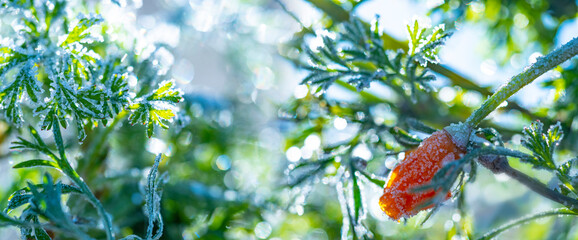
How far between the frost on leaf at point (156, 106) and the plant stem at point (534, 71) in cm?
28

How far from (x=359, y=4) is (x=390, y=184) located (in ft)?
1.08

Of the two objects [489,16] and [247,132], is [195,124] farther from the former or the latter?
[489,16]

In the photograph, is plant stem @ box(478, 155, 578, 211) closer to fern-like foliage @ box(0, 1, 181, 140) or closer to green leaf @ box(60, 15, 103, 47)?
fern-like foliage @ box(0, 1, 181, 140)

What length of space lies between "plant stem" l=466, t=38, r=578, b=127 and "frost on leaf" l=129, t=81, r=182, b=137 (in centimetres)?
28

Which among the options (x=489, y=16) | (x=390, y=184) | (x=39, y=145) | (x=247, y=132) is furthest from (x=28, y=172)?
(x=489, y=16)

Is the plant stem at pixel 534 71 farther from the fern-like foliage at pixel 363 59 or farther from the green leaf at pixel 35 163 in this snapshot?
the green leaf at pixel 35 163

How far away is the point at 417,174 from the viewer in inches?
15.5

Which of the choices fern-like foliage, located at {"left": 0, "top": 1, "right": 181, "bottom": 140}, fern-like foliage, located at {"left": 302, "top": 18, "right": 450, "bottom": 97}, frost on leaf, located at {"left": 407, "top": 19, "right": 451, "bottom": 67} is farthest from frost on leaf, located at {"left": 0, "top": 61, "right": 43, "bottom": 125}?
frost on leaf, located at {"left": 407, "top": 19, "right": 451, "bottom": 67}

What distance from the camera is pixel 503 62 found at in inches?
38.3

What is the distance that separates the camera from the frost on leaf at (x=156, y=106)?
471 mm

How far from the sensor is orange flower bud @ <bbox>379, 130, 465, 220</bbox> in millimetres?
392

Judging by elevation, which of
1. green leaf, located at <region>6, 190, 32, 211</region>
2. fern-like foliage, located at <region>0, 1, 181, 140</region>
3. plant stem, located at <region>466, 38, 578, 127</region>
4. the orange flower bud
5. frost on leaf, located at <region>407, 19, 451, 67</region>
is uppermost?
plant stem, located at <region>466, 38, 578, 127</region>

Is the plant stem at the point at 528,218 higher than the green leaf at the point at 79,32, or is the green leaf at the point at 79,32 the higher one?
the plant stem at the point at 528,218

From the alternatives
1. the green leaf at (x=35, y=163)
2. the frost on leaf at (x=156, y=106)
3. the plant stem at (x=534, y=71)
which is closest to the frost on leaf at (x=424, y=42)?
the plant stem at (x=534, y=71)
